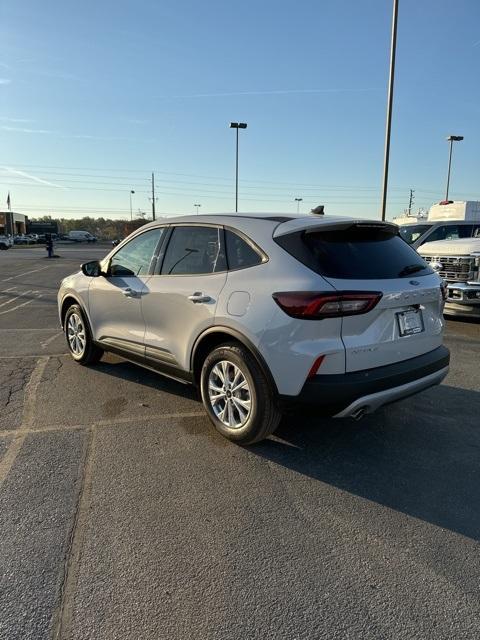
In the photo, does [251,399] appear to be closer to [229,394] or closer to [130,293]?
[229,394]

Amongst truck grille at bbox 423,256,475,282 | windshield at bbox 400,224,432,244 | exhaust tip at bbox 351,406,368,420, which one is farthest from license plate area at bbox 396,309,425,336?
windshield at bbox 400,224,432,244

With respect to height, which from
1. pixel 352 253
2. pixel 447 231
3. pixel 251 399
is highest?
pixel 447 231

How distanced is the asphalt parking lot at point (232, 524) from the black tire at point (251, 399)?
5.6 inches

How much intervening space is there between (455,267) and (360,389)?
255 inches

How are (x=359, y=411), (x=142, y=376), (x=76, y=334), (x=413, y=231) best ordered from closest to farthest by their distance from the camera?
(x=359, y=411), (x=142, y=376), (x=76, y=334), (x=413, y=231)

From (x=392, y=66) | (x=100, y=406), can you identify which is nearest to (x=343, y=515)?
(x=100, y=406)

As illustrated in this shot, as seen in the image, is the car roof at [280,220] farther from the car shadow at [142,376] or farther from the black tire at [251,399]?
the car shadow at [142,376]

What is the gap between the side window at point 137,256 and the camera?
4645 mm

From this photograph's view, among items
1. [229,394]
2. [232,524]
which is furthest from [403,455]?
[232,524]

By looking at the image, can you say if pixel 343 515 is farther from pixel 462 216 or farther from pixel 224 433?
pixel 462 216

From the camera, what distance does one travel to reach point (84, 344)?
18.5ft

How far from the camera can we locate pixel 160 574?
7.65 ft

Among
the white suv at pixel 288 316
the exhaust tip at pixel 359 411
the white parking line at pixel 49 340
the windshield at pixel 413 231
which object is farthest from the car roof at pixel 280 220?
the windshield at pixel 413 231

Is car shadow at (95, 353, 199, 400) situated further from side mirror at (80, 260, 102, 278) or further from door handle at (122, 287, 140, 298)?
side mirror at (80, 260, 102, 278)
